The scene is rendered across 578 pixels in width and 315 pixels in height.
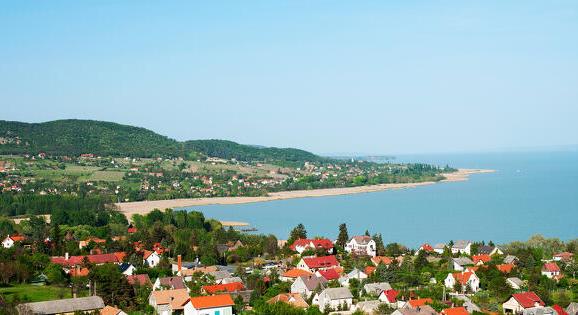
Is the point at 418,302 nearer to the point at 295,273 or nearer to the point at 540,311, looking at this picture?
the point at 540,311

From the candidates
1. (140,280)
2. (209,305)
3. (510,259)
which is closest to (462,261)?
(510,259)

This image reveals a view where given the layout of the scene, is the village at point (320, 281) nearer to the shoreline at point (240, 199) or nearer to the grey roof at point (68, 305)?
the grey roof at point (68, 305)

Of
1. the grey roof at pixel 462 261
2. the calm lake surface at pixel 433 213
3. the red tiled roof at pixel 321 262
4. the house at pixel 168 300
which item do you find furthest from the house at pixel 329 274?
the calm lake surface at pixel 433 213

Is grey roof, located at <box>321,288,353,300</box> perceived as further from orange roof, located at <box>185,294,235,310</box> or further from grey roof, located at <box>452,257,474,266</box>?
grey roof, located at <box>452,257,474,266</box>

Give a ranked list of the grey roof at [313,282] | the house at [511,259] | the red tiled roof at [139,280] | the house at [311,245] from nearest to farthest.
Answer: the grey roof at [313,282]
the red tiled roof at [139,280]
the house at [511,259]
the house at [311,245]

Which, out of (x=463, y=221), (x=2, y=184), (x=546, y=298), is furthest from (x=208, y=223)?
(x=2, y=184)
